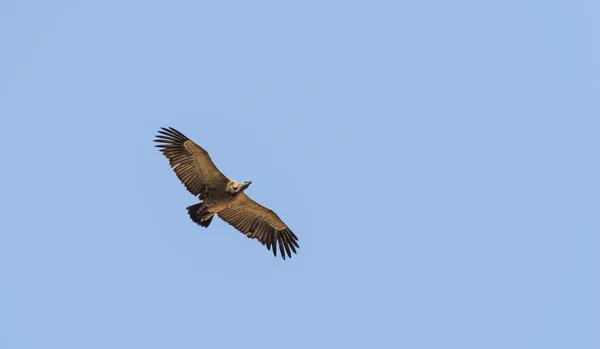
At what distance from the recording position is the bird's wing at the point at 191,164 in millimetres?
37906

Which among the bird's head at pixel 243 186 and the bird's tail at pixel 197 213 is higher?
the bird's head at pixel 243 186

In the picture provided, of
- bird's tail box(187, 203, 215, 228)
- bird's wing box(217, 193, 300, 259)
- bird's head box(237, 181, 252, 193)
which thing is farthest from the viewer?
bird's wing box(217, 193, 300, 259)

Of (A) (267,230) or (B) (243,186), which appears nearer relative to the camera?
(B) (243,186)

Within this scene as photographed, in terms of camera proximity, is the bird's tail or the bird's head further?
the bird's tail

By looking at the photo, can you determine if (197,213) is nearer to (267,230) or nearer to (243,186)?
(243,186)

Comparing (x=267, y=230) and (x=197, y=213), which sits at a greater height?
(x=267, y=230)

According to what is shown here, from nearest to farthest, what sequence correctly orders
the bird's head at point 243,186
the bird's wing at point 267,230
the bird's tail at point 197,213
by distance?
the bird's head at point 243,186 < the bird's tail at point 197,213 < the bird's wing at point 267,230

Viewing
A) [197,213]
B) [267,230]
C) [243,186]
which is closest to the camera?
[243,186]

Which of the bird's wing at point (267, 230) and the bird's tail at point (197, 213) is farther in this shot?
the bird's wing at point (267, 230)

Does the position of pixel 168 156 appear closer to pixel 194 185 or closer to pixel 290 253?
pixel 194 185

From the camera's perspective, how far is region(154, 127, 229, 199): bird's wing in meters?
37.9

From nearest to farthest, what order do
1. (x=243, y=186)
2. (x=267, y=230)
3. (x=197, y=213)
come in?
(x=243, y=186)
(x=197, y=213)
(x=267, y=230)

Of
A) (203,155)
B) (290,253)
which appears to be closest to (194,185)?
(203,155)

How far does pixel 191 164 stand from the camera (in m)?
38.1
